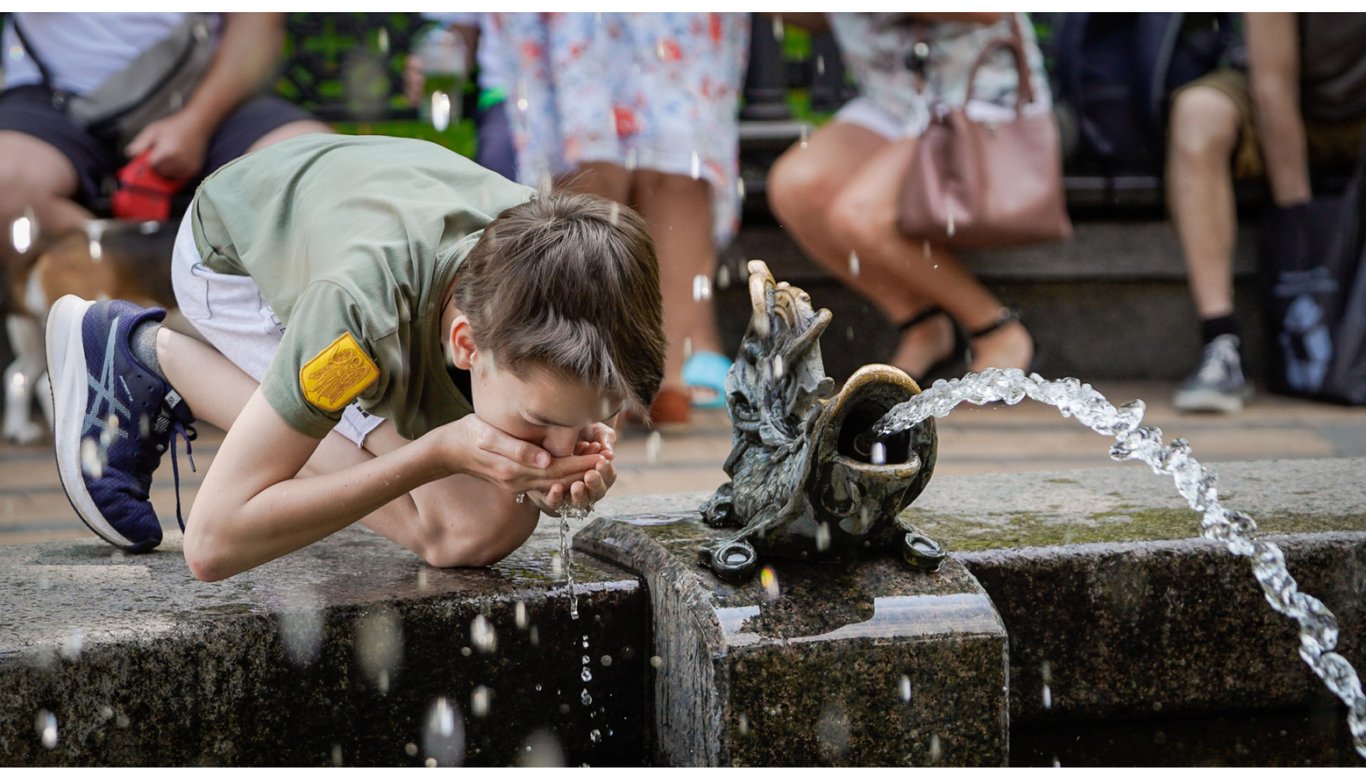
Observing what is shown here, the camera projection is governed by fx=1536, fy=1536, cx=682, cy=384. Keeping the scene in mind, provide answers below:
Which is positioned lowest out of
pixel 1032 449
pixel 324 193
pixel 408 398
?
pixel 1032 449

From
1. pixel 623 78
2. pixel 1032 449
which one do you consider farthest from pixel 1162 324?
pixel 623 78

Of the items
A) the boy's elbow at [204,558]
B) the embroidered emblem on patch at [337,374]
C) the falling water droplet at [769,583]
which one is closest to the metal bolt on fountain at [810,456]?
the falling water droplet at [769,583]

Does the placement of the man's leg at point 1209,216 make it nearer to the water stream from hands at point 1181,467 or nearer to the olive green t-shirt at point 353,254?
the water stream from hands at point 1181,467

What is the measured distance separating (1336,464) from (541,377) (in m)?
1.65

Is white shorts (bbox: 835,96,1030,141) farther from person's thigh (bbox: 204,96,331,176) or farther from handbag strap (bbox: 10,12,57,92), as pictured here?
handbag strap (bbox: 10,12,57,92)

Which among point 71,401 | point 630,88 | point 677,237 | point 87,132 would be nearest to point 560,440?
point 71,401

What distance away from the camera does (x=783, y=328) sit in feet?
6.70

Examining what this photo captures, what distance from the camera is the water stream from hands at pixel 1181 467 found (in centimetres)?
184

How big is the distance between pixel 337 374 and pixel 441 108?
350 cm

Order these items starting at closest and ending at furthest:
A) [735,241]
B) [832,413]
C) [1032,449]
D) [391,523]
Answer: [832,413], [391,523], [1032,449], [735,241]

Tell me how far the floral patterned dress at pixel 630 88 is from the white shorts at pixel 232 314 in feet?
5.63

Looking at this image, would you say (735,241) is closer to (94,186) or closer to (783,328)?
(94,186)

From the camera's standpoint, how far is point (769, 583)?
186 cm

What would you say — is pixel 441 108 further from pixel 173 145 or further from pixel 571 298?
pixel 571 298
